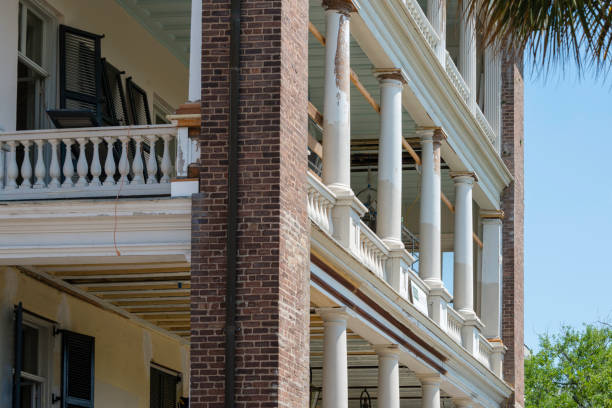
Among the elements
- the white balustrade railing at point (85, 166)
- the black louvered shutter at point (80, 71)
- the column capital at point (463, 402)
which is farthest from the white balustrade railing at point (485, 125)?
the white balustrade railing at point (85, 166)

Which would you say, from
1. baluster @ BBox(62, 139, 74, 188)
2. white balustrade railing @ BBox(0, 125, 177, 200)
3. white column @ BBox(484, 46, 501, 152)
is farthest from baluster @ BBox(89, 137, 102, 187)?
white column @ BBox(484, 46, 501, 152)

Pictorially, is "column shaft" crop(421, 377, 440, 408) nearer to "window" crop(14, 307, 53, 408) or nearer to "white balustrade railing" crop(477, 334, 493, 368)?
"white balustrade railing" crop(477, 334, 493, 368)

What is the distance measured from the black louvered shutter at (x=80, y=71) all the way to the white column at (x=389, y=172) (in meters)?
4.90

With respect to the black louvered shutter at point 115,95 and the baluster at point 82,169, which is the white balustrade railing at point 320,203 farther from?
the black louvered shutter at point 115,95

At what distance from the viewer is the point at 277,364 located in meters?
14.1

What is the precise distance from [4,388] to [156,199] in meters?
3.62

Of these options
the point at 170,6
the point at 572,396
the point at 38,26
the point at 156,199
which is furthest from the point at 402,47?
the point at 572,396

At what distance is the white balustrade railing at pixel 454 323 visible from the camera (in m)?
24.6

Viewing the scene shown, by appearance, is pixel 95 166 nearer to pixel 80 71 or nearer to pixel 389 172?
pixel 80 71

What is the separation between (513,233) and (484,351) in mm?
3668

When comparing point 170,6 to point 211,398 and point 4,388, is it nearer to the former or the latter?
point 4,388

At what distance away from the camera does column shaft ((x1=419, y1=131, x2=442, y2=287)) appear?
76.7 feet

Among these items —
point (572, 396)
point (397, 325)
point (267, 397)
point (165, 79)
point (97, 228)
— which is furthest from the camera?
point (572, 396)

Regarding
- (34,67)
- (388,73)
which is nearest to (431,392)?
(388,73)
